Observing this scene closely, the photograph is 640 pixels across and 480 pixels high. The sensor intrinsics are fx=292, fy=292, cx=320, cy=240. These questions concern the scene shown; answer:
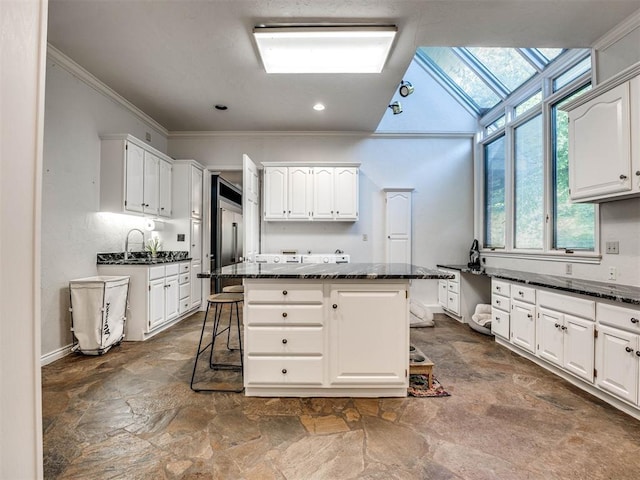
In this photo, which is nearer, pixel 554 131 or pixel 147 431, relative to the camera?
pixel 147 431

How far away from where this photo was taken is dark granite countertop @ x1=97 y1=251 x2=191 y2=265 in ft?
11.1

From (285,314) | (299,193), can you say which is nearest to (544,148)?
(299,193)

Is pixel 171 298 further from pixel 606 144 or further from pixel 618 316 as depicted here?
pixel 606 144

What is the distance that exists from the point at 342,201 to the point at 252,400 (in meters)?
3.16

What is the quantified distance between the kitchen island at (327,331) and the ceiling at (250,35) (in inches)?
82.1

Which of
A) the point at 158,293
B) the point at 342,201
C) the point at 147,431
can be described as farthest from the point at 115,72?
the point at 147,431

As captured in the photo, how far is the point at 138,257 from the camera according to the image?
157 inches

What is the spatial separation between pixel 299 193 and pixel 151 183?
205 centimetres

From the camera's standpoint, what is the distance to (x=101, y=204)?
11.2 ft

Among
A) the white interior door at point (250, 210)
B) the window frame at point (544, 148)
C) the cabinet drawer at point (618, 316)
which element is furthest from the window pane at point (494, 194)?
the white interior door at point (250, 210)

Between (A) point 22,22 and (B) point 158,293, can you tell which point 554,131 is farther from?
(B) point 158,293

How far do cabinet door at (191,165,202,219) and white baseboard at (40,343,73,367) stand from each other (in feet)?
7.35

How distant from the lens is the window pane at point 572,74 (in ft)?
9.78

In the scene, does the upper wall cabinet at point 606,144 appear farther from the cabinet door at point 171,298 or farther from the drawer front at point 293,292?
the cabinet door at point 171,298
